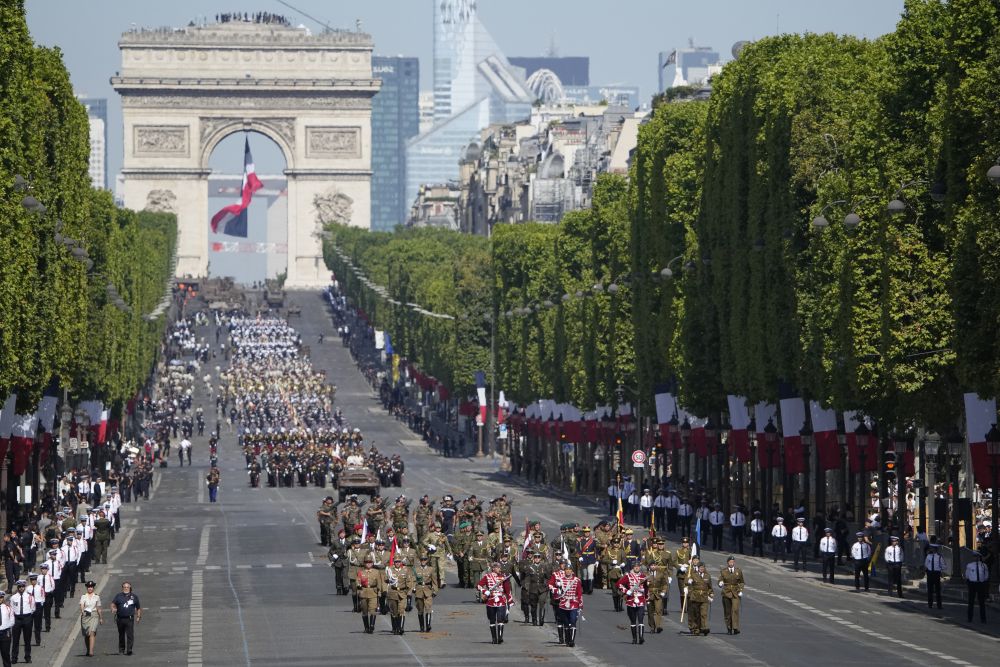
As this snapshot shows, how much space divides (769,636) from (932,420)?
46.0 feet

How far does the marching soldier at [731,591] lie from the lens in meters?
46.2

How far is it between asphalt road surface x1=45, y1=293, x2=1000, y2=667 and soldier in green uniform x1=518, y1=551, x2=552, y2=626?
68 cm

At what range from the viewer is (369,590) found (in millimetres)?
48156

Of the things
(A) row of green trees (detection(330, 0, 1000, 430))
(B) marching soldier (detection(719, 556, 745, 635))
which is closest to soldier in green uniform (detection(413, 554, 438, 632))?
(B) marching soldier (detection(719, 556, 745, 635))

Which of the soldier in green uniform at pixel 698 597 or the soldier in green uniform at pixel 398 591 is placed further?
the soldier in green uniform at pixel 398 591

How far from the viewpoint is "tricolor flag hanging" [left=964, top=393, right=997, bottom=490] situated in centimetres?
5347

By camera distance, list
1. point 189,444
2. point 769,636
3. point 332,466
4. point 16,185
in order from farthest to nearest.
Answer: point 189,444 → point 332,466 → point 16,185 → point 769,636

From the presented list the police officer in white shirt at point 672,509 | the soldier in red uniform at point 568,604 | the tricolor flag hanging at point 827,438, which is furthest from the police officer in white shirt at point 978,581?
the police officer in white shirt at point 672,509

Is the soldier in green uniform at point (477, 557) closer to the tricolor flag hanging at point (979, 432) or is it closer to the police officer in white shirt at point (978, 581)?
the tricolor flag hanging at point (979, 432)

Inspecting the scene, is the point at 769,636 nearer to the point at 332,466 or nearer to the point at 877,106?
the point at 877,106

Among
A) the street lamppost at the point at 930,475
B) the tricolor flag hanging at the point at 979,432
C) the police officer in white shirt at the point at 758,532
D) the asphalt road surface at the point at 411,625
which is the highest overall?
the tricolor flag hanging at the point at 979,432

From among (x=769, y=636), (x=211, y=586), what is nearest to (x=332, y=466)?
(x=211, y=586)

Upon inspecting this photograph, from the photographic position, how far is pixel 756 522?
69.9m

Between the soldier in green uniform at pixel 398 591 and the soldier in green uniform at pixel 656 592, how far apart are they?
4426mm
